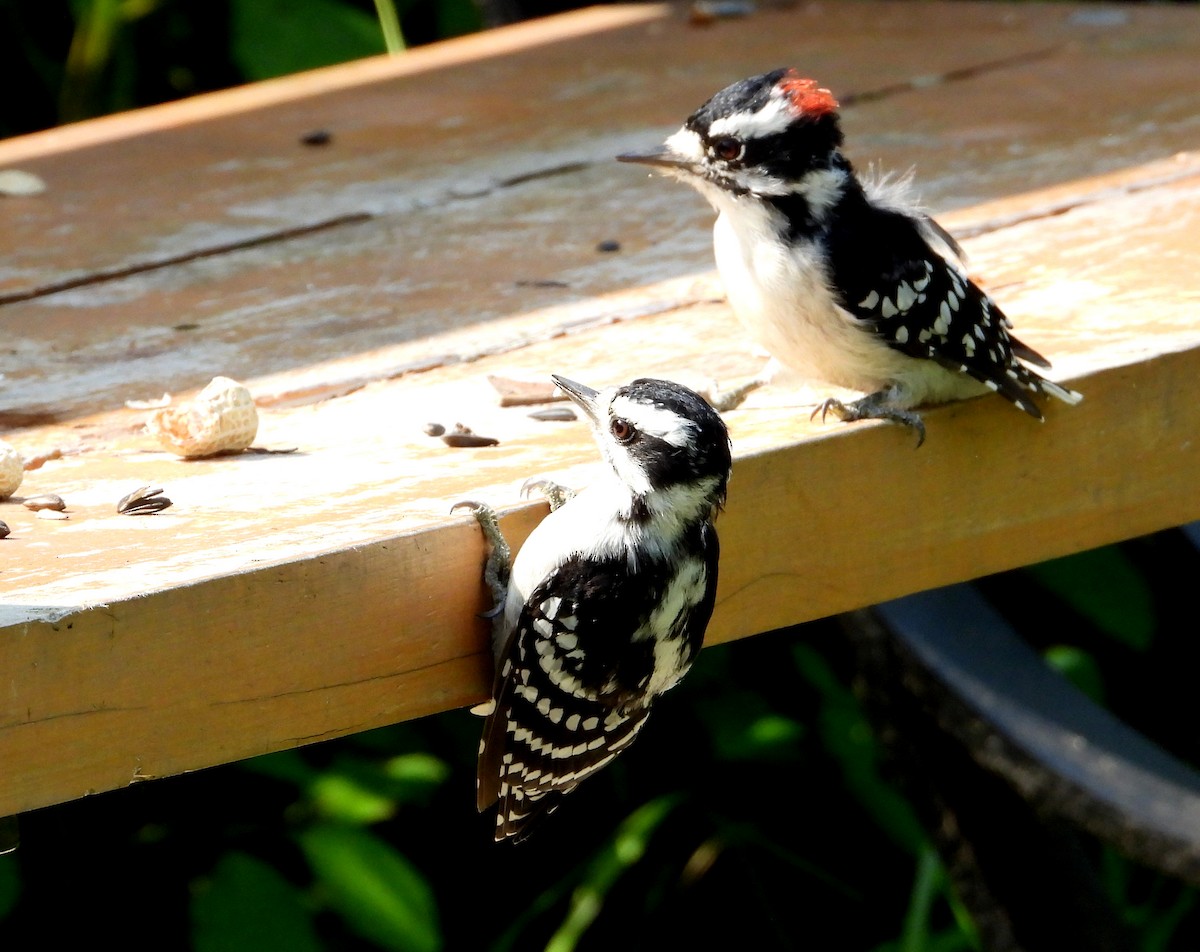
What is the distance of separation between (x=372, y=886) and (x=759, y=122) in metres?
1.92

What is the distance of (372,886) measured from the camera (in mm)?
3537

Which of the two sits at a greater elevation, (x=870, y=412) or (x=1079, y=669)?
(x=870, y=412)

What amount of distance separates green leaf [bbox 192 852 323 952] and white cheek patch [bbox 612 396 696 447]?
1.82 metres

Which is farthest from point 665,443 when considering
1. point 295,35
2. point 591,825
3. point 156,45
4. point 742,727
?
point 156,45

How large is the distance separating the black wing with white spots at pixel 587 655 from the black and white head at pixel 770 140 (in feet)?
2.21

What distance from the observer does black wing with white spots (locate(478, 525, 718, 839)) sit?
1914 mm

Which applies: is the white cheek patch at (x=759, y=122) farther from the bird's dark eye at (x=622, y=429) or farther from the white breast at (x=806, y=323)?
the bird's dark eye at (x=622, y=429)

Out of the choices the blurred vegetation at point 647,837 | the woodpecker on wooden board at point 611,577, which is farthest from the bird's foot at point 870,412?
the blurred vegetation at point 647,837

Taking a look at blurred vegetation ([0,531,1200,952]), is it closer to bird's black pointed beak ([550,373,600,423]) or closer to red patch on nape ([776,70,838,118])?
red patch on nape ([776,70,838,118])

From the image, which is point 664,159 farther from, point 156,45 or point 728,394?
point 156,45

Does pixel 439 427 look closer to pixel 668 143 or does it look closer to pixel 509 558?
pixel 509 558

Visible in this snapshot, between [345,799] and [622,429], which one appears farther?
[345,799]

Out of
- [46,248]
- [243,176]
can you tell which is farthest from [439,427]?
[243,176]

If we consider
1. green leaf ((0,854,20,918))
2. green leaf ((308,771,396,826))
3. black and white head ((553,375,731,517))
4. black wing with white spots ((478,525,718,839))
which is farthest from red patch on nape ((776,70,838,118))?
green leaf ((0,854,20,918))
